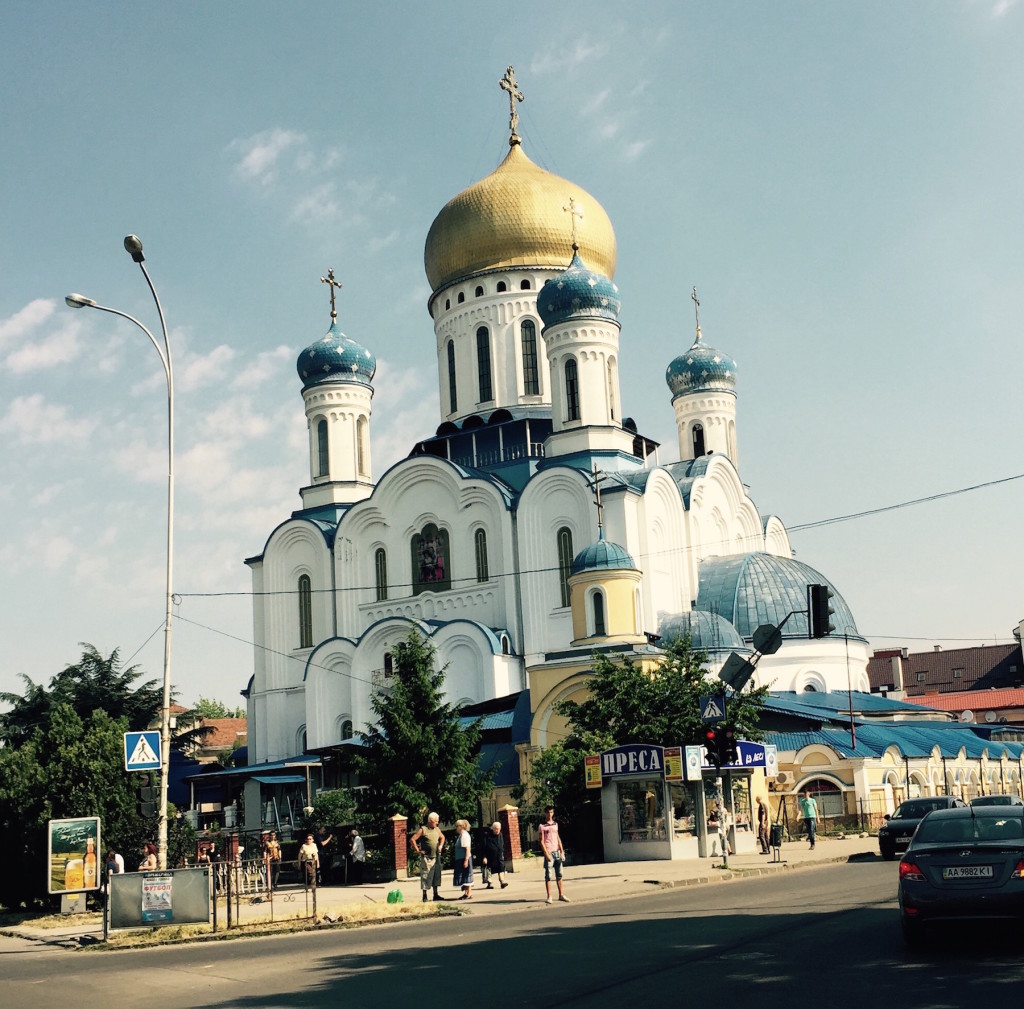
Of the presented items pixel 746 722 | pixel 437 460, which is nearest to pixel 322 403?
pixel 437 460

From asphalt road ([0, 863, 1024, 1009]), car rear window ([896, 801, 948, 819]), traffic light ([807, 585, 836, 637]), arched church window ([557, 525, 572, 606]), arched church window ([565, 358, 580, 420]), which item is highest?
arched church window ([565, 358, 580, 420])

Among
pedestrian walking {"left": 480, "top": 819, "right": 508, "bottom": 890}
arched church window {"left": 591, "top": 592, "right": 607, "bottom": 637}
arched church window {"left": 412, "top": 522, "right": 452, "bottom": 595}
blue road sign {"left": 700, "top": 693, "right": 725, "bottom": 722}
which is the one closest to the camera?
pedestrian walking {"left": 480, "top": 819, "right": 508, "bottom": 890}

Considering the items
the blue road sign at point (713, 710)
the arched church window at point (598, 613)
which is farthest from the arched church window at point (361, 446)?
the blue road sign at point (713, 710)

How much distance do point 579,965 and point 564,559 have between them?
102 feet

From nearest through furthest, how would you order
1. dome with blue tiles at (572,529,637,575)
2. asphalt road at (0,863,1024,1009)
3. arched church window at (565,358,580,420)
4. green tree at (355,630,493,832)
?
1. asphalt road at (0,863,1024,1009)
2. green tree at (355,630,493,832)
3. dome with blue tiles at (572,529,637,575)
4. arched church window at (565,358,580,420)

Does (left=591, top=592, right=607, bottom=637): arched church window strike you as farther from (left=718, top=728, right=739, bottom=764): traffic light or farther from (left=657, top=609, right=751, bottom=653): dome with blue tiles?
(left=718, top=728, right=739, bottom=764): traffic light

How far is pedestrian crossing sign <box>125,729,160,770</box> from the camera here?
18094 millimetres

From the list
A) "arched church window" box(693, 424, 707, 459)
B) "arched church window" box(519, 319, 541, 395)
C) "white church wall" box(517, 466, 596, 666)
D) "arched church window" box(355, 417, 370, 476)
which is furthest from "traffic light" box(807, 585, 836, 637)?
"arched church window" box(693, 424, 707, 459)

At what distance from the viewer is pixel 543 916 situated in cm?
1667

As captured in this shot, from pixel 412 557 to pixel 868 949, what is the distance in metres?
35.9

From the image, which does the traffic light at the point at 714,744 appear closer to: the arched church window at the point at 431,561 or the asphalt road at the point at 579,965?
the asphalt road at the point at 579,965

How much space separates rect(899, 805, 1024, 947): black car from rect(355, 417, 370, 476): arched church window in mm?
39782

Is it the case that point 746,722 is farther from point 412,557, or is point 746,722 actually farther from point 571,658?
point 412,557

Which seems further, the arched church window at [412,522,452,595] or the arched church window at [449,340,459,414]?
the arched church window at [449,340,459,414]
